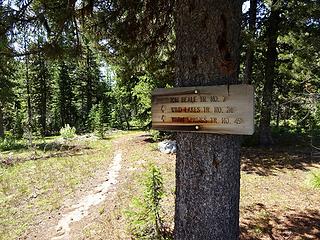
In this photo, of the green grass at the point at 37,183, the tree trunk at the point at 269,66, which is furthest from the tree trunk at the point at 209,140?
the tree trunk at the point at 269,66

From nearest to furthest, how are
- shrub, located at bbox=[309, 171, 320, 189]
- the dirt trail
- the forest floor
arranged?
the forest floor → the dirt trail → shrub, located at bbox=[309, 171, 320, 189]

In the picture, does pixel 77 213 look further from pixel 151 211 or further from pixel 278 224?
pixel 278 224

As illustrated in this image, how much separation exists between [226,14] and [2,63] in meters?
2.78

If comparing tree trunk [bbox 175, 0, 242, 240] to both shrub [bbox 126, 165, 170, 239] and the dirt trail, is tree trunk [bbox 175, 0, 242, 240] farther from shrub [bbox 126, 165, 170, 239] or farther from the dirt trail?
the dirt trail

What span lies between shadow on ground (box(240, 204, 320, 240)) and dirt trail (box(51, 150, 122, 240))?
3.59 metres

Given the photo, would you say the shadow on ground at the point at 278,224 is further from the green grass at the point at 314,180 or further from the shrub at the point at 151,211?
the green grass at the point at 314,180

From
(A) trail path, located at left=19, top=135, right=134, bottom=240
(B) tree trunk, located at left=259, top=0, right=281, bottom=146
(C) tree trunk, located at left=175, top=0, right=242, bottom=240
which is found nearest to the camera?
(C) tree trunk, located at left=175, top=0, right=242, bottom=240

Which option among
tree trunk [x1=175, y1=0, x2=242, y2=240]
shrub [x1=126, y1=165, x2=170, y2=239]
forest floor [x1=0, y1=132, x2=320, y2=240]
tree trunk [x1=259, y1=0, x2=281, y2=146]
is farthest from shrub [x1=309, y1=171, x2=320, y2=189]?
tree trunk [x1=175, y1=0, x2=242, y2=240]

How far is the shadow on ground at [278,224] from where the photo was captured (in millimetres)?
5587

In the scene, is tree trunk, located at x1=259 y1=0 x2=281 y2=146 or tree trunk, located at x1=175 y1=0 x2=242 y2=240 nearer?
tree trunk, located at x1=175 y1=0 x2=242 y2=240

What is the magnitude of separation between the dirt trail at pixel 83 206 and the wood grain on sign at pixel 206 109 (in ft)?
15.1

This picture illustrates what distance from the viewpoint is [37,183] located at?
1023 centimetres

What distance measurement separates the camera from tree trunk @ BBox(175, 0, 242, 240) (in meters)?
2.52

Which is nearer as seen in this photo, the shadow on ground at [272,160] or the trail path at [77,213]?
the trail path at [77,213]
